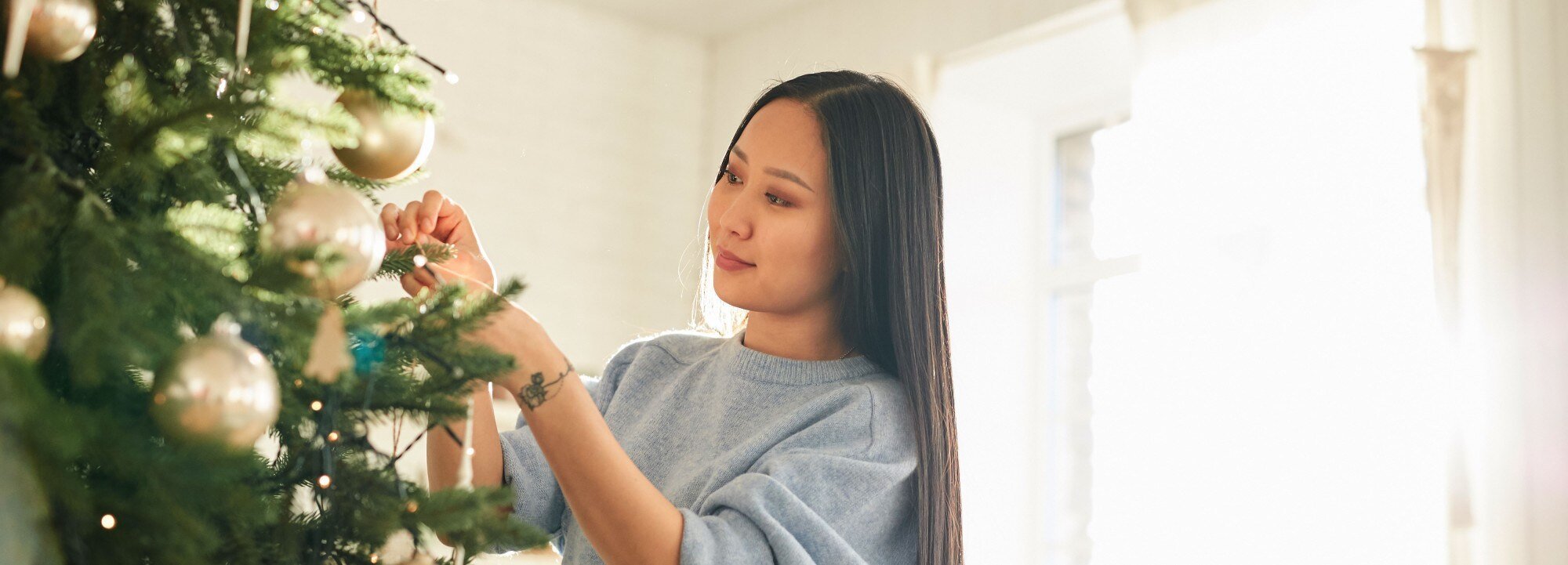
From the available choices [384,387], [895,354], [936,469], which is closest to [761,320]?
[895,354]

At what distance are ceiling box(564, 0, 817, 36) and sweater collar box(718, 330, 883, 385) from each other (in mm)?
3089

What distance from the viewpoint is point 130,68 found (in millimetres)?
614

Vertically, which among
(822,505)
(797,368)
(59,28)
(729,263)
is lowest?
(822,505)

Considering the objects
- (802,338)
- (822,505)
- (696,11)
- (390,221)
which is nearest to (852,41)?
(696,11)

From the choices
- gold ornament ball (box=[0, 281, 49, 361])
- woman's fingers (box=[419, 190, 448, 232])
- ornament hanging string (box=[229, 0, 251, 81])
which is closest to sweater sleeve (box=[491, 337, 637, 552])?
woman's fingers (box=[419, 190, 448, 232])

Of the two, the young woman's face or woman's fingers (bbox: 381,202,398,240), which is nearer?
woman's fingers (bbox: 381,202,398,240)

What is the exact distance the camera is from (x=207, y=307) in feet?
1.83

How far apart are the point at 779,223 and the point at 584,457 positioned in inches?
15.2

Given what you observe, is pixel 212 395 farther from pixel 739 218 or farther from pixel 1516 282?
pixel 1516 282

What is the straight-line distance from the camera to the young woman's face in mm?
1239

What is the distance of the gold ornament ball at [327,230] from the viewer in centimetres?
58

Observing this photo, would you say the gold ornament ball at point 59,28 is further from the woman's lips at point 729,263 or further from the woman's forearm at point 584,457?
the woman's lips at point 729,263

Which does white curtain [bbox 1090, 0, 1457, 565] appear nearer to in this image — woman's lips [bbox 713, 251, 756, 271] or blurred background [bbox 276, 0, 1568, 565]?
blurred background [bbox 276, 0, 1568, 565]

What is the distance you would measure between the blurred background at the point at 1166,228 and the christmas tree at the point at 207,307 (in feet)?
1.97
